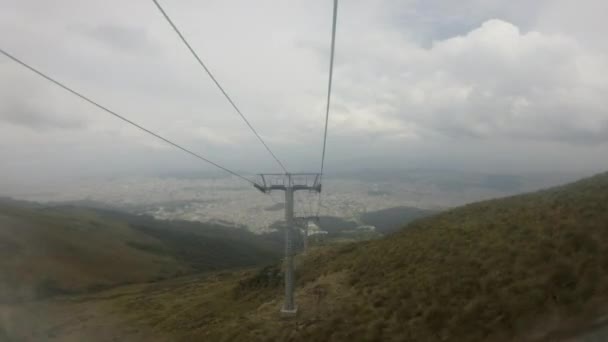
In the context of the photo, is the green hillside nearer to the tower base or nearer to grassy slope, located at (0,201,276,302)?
the tower base

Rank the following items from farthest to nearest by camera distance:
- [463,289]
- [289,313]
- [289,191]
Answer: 1. [289,191]
2. [289,313]
3. [463,289]

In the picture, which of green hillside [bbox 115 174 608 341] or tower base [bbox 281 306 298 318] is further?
tower base [bbox 281 306 298 318]

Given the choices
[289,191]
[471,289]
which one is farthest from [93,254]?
[471,289]

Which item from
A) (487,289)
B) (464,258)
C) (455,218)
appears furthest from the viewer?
(455,218)

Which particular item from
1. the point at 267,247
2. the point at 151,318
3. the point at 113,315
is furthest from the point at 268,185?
the point at 267,247

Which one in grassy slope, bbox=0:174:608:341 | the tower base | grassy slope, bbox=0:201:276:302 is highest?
grassy slope, bbox=0:174:608:341

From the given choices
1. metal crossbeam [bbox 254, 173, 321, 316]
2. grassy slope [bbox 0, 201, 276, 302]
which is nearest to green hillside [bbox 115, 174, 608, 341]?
metal crossbeam [bbox 254, 173, 321, 316]

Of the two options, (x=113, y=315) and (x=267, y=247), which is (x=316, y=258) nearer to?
(x=113, y=315)

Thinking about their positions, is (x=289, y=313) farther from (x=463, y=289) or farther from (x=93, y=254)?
(x=93, y=254)

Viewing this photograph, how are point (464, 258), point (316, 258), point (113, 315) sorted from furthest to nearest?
point (113, 315) < point (316, 258) < point (464, 258)
